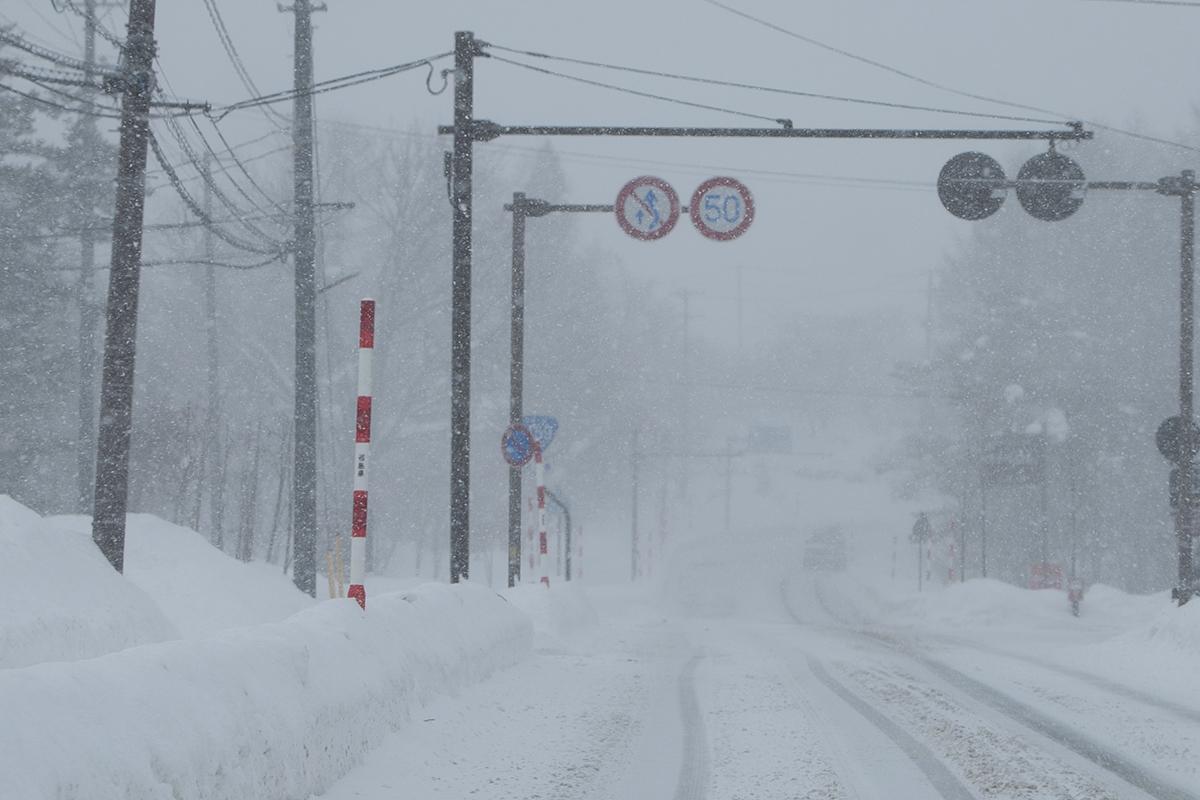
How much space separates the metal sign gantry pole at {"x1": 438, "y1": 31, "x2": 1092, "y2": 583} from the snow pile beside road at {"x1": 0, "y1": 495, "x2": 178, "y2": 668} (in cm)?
462

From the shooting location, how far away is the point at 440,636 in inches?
346

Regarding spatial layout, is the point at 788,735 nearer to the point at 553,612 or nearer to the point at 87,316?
the point at 553,612

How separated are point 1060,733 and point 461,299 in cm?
848

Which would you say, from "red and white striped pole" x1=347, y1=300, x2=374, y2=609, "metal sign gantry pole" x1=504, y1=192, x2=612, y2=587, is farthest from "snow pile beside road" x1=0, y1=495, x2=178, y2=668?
"metal sign gantry pole" x1=504, y1=192, x2=612, y2=587

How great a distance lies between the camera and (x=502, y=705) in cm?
864

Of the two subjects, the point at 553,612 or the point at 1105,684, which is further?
the point at 553,612

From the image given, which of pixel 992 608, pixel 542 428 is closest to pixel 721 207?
pixel 542 428

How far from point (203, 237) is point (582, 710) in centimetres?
4069

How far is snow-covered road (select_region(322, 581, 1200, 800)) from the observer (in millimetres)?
6344

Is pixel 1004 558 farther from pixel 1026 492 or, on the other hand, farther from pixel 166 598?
pixel 166 598

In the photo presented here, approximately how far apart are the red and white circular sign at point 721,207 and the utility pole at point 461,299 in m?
2.84

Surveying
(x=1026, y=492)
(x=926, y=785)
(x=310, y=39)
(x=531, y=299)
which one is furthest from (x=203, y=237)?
(x=926, y=785)

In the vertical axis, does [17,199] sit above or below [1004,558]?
above

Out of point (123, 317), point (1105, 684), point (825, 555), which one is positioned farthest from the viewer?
point (825, 555)
